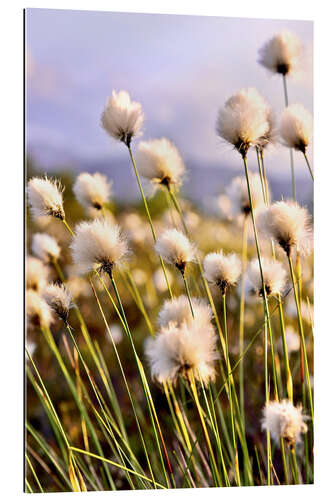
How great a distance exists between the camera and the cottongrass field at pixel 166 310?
1646 mm

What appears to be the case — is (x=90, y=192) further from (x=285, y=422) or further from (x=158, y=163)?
(x=285, y=422)

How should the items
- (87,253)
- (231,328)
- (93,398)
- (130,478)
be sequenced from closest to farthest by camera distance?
(87,253), (130,478), (93,398), (231,328)

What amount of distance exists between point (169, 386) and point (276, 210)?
549mm

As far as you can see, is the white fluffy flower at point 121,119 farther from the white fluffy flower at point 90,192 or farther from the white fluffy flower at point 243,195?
the white fluffy flower at point 243,195

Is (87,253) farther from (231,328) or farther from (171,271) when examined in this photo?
(231,328)

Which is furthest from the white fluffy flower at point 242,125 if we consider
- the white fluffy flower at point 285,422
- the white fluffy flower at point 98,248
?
the white fluffy flower at point 285,422

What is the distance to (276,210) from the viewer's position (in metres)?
1.63

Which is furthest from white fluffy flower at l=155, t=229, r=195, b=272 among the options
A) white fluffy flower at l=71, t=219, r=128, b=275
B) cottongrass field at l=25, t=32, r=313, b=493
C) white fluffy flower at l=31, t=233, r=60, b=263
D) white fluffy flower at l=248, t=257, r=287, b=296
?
white fluffy flower at l=31, t=233, r=60, b=263

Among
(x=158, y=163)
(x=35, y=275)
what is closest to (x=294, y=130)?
(x=158, y=163)

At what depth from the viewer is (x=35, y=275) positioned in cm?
181

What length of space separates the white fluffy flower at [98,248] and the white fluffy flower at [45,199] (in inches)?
3.4

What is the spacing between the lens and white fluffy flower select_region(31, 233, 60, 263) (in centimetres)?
183

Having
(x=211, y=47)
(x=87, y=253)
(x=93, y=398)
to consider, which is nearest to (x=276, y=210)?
(x=87, y=253)

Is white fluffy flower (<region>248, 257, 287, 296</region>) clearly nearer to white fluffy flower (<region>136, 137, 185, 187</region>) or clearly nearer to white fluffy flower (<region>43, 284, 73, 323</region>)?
white fluffy flower (<region>136, 137, 185, 187</region>)
